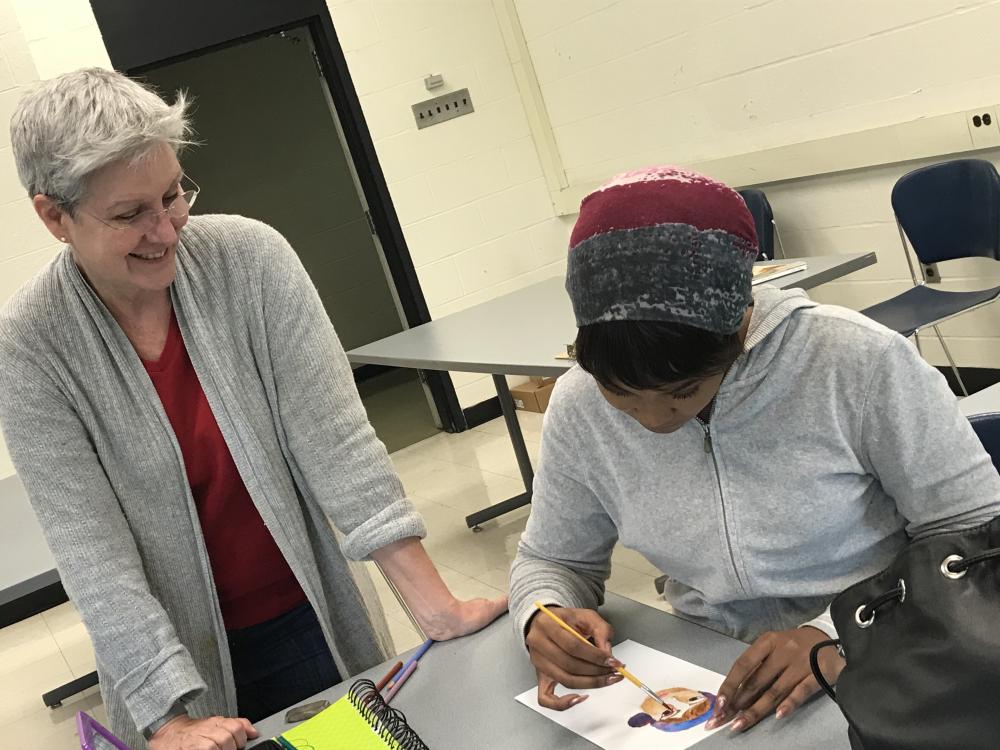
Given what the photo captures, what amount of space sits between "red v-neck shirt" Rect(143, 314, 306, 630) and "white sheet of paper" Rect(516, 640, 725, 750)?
0.51 meters

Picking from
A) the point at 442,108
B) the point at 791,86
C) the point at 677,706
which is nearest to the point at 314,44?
the point at 442,108

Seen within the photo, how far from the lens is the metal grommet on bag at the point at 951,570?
2.49ft

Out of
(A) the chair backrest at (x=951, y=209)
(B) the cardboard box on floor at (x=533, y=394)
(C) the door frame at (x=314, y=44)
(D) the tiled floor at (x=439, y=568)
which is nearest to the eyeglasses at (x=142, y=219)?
(D) the tiled floor at (x=439, y=568)

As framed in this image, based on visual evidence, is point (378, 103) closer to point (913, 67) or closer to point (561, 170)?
point (561, 170)

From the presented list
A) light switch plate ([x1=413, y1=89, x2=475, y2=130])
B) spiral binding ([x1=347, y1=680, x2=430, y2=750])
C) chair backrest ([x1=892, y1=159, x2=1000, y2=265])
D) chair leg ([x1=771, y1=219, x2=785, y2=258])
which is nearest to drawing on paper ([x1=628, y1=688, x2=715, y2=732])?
spiral binding ([x1=347, y1=680, x2=430, y2=750])

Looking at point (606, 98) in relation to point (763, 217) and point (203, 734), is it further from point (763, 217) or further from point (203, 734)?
point (203, 734)

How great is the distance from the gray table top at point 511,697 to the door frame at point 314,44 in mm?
4348

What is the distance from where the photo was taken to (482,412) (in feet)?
19.2

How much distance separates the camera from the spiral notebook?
1.20m

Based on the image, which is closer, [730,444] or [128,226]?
[730,444]

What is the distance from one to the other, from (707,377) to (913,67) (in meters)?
3.03

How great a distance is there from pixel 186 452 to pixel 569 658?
63 cm

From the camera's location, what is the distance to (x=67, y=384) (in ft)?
4.70

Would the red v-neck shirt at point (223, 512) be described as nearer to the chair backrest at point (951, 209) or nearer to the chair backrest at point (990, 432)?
the chair backrest at point (990, 432)
